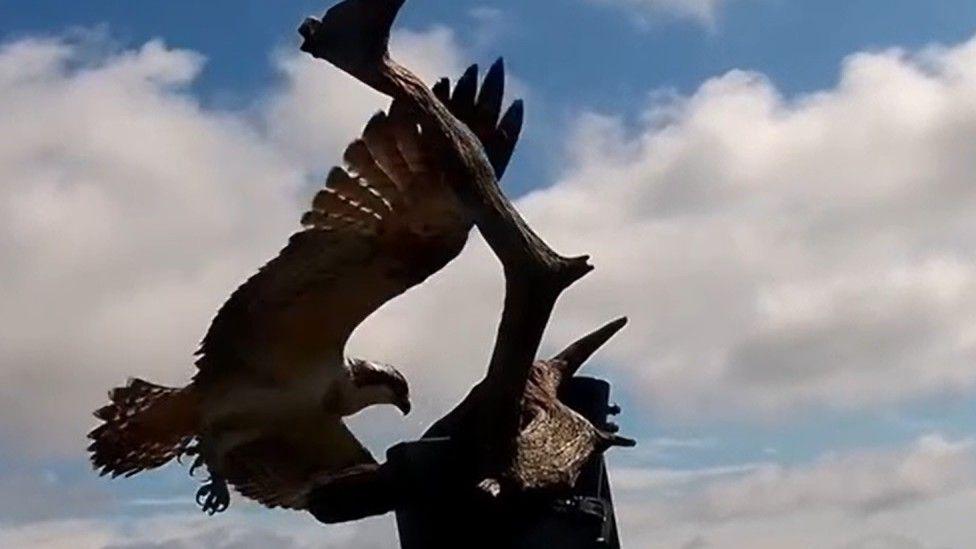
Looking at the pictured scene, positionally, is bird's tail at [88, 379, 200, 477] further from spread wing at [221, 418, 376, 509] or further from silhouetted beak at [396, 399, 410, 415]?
silhouetted beak at [396, 399, 410, 415]

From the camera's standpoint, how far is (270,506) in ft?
11.8


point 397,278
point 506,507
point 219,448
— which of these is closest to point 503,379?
point 506,507

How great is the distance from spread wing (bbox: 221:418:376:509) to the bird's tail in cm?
20

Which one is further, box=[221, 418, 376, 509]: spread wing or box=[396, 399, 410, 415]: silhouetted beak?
box=[396, 399, 410, 415]: silhouetted beak

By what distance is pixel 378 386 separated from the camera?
3895 mm

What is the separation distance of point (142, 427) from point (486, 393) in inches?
42.7

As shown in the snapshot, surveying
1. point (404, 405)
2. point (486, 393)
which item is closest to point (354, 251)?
point (404, 405)

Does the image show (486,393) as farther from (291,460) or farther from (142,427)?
(142,427)

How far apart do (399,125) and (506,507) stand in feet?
3.18

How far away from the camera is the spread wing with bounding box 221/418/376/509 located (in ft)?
11.8

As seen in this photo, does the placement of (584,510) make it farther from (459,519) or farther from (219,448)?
(219,448)

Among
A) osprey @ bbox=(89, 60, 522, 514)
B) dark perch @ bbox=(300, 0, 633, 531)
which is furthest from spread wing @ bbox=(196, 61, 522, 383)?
dark perch @ bbox=(300, 0, 633, 531)

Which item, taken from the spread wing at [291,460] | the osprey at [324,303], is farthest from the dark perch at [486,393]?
the osprey at [324,303]

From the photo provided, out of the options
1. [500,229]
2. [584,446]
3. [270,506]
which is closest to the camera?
[500,229]
